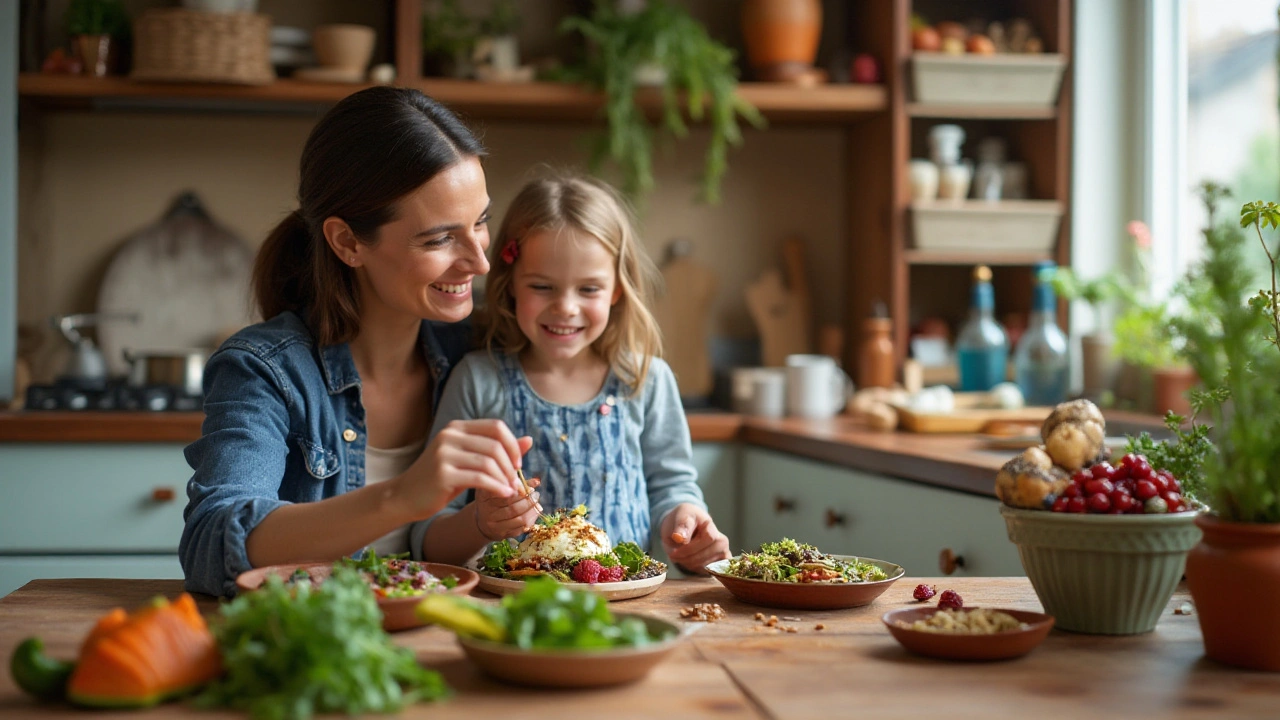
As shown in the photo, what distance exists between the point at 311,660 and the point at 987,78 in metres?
2.78

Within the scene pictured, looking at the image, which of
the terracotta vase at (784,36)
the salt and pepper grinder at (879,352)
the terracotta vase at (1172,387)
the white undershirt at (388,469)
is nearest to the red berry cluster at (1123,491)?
the white undershirt at (388,469)

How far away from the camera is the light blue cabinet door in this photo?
107 inches

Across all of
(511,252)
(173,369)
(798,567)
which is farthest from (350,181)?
(173,369)

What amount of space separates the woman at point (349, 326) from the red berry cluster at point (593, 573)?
19 centimetres

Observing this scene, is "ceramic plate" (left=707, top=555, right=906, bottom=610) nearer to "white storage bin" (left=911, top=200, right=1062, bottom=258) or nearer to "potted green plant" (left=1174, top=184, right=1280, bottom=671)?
"potted green plant" (left=1174, top=184, right=1280, bottom=671)

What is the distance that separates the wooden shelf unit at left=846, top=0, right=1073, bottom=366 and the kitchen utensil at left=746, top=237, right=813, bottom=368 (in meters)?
0.17

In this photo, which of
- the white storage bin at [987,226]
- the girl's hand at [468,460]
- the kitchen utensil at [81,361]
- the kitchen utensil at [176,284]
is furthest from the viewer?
the kitchen utensil at [176,284]

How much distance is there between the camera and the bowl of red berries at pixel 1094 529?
1134 millimetres

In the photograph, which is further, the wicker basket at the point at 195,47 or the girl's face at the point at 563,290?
the wicker basket at the point at 195,47

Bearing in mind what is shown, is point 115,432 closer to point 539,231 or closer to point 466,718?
point 539,231

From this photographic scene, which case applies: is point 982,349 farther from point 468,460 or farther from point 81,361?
point 81,361

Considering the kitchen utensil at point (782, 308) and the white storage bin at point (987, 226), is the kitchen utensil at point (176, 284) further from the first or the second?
the white storage bin at point (987, 226)

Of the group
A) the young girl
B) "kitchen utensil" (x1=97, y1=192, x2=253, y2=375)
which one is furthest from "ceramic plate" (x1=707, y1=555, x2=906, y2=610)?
"kitchen utensil" (x1=97, y1=192, x2=253, y2=375)

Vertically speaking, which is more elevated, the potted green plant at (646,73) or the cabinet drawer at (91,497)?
the potted green plant at (646,73)
